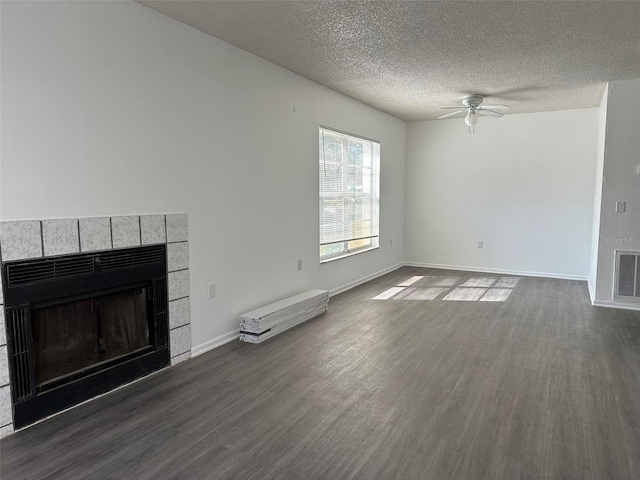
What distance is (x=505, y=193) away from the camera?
712 centimetres

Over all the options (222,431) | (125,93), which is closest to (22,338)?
(222,431)

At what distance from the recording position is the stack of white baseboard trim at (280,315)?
383 cm

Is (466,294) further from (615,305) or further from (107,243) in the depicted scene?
(107,243)

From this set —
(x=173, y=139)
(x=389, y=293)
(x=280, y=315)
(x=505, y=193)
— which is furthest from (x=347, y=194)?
(x=173, y=139)

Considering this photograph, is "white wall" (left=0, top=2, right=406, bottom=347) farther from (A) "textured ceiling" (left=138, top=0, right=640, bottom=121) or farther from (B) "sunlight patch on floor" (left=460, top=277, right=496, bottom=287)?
(B) "sunlight patch on floor" (left=460, top=277, right=496, bottom=287)

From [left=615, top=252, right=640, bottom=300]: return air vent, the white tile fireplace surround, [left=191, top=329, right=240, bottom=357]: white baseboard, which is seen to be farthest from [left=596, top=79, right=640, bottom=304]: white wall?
the white tile fireplace surround

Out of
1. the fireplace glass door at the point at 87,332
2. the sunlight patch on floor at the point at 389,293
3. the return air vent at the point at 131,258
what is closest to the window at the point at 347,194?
the sunlight patch on floor at the point at 389,293

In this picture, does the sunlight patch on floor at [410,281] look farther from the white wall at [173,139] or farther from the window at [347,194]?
the white wall at [173,139]

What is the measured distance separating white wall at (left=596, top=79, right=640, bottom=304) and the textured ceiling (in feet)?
0.90

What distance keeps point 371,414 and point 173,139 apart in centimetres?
241

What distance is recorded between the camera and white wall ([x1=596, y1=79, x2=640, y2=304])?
15.7ft

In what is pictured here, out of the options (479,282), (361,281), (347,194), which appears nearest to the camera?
(347,194)

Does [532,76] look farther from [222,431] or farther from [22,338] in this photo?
[22,338]

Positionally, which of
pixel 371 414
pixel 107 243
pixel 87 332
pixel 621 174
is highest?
pixel 621 174
